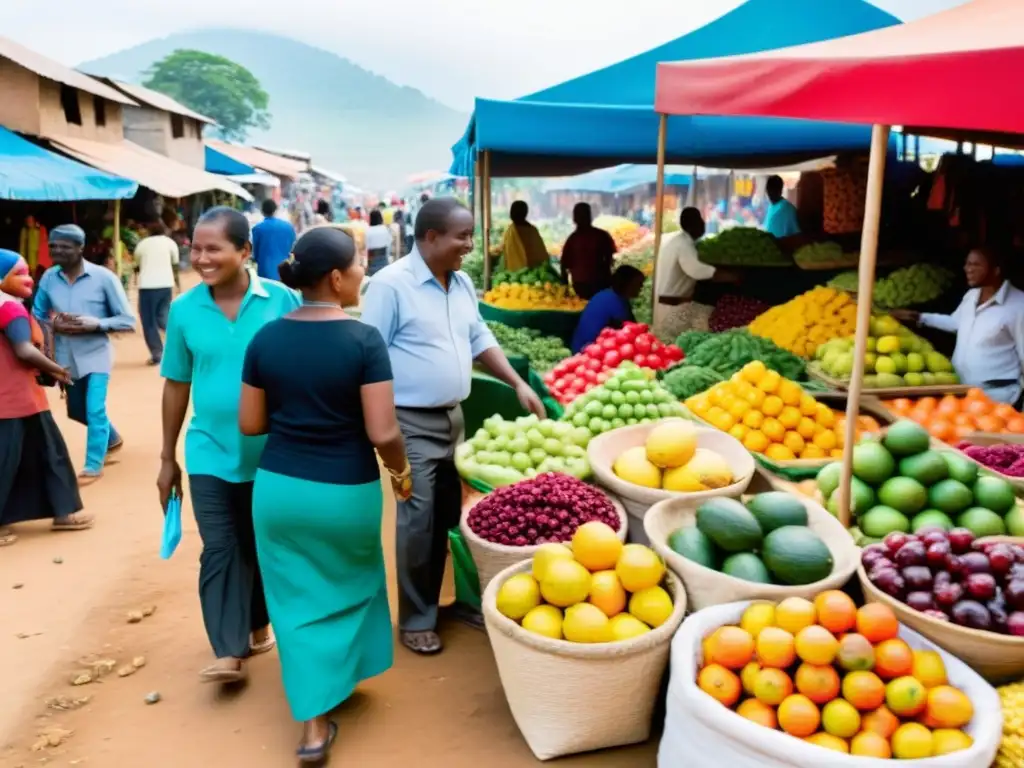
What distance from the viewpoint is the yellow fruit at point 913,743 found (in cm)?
234

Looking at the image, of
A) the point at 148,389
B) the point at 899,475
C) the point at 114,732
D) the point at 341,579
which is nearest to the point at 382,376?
the point at 341,579

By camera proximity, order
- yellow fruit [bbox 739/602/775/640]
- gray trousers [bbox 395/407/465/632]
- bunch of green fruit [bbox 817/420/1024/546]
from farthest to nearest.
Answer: gray trousers [bbox 395/407/465/632]
bunch of green fruit [bbox 817/420/1024/546]
yellow fruit [bbox 739/602/775/640]

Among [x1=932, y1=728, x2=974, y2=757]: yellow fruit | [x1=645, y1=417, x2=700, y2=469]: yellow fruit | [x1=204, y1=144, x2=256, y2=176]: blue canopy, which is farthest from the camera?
[x1=204, y1=144, x2=256, y2=176]: blue canopy

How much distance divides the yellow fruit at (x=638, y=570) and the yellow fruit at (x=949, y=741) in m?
0.94

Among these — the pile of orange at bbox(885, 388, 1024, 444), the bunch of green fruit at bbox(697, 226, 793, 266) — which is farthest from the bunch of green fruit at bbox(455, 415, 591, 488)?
the bunch of green fruit at bbox(697, 226, 793, 266)

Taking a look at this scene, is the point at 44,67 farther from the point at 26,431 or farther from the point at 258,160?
the point at 258,160

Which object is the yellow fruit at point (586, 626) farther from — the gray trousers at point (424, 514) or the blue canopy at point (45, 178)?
the blue canopy at point (45, 178)

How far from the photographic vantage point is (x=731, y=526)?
3.09 meters

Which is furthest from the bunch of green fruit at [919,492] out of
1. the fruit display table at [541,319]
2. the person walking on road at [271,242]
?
the person walking on road at [271,242]

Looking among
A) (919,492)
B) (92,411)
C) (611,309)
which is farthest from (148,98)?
(919,492)

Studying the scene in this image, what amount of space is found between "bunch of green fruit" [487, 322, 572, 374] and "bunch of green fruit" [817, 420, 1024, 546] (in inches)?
135

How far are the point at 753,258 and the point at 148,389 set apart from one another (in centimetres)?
659

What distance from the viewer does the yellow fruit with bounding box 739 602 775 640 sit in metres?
2.72

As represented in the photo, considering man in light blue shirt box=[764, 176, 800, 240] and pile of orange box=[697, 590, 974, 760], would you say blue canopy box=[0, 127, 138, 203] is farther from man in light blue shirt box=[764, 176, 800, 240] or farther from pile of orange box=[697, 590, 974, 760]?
pile of orange box=[697, 590, 974, 760]
